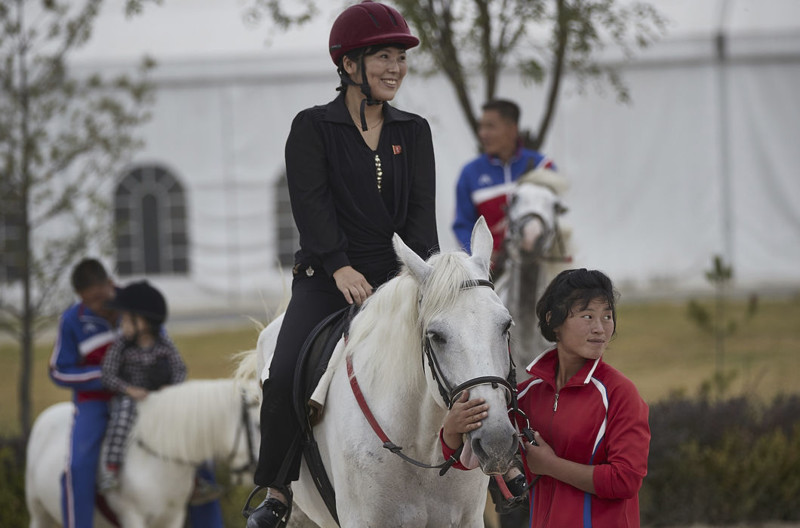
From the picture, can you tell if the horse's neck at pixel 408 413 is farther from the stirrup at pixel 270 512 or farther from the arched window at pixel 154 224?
the arched window at pixel 154 224

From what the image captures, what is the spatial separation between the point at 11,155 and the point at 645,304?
461 inches

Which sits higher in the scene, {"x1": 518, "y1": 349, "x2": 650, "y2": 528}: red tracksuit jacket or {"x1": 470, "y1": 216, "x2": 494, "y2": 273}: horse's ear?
{"x1": 470, "y1": 216, "x2": 494, "y2": 273}: horse's ear

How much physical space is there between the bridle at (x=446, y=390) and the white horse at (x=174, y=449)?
108 inches

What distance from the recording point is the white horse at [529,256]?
632 centimetres

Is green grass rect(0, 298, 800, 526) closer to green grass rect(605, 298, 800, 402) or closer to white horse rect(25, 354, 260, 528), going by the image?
green grass rect(605, 298, 800, 402)

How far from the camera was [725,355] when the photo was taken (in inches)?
501

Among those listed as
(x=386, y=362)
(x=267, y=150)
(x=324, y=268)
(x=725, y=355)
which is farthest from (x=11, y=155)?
(x=267, y=150)

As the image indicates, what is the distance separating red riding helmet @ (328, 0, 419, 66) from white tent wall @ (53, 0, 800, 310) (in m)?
14.1

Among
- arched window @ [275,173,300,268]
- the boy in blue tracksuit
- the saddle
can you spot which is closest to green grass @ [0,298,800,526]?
arched window @ [275,173,300,268]

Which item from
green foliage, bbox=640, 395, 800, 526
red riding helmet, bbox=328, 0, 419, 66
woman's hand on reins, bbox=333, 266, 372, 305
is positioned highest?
red riding helmet, bbox=328, 0, 419, 66

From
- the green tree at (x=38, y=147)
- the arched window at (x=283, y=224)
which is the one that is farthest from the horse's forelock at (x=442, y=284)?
the arched window at (x=283, y=224)

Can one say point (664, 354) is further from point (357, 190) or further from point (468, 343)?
point (468, 343)

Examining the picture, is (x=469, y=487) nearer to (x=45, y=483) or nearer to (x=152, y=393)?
(x=152, y=393)

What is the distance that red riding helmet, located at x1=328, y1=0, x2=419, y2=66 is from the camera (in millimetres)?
3717
